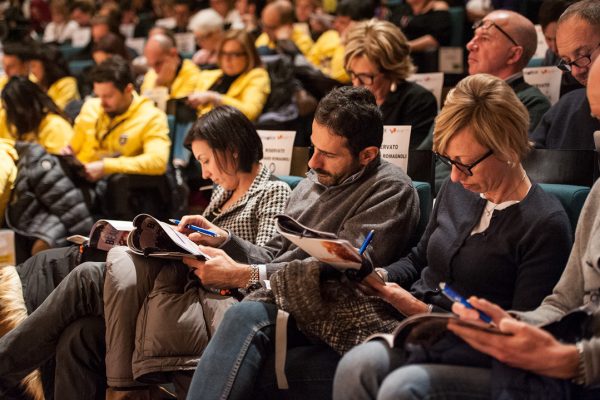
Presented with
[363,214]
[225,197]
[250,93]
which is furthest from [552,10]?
[363,214]

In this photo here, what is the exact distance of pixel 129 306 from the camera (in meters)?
2.37

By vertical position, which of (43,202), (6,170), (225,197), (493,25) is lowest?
(43,202)

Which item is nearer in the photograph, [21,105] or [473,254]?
[473,254]

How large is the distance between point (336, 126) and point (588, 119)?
95cm

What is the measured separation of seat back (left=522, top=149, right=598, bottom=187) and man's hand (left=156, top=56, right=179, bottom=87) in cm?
348

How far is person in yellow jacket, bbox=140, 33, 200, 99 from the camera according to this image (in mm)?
5469

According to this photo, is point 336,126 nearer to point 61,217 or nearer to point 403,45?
point 403,45

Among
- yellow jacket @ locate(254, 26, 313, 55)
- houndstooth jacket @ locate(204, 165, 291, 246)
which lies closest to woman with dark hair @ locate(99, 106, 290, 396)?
A: houndstooth jacket @ locate(204, 165, 291, 246)

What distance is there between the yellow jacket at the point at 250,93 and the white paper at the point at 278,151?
1133 mm

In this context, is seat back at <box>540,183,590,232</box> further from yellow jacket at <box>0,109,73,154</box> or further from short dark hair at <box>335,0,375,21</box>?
short dark hair at <box>335,0,375,21</box>

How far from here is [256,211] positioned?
2729 mm

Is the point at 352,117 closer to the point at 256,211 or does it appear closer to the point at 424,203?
the point at 424,203

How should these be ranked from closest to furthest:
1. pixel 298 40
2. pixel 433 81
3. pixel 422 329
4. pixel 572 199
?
pixel 422 329, pixel 572 199, pixel 433 81, pixel 298 40

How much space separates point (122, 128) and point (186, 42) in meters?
2.84
